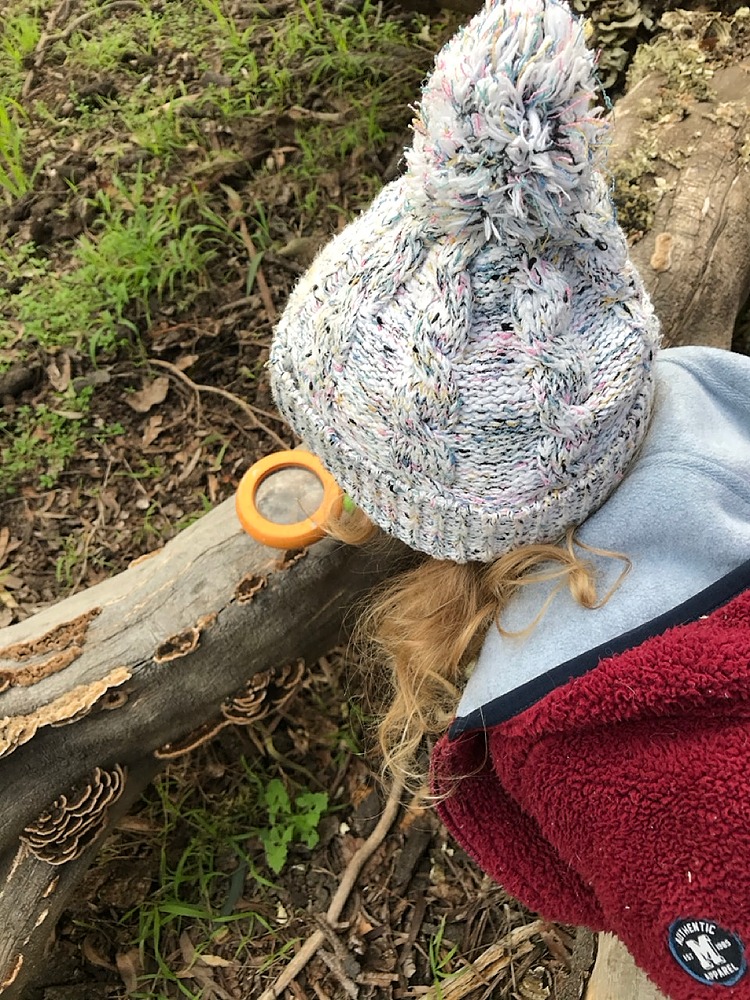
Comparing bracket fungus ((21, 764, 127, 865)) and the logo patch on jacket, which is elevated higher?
the logo patch on jacket

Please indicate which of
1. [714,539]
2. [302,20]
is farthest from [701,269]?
[302,20]

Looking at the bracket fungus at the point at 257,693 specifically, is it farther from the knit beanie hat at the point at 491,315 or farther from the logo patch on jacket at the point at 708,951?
the logo patch on jacket at the point at 708,951

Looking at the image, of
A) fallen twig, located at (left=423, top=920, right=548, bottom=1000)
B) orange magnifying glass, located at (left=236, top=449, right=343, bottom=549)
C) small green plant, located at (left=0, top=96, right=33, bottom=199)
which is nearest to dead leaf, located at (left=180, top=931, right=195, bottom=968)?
fallen twig, located at (left=423, top=920, right=548, bottom=1000)

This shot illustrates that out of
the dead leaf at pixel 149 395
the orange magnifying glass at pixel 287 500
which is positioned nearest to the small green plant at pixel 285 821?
the orange magnifying glass at pixel 287 500

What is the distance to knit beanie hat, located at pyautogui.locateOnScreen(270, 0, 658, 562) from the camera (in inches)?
36.8

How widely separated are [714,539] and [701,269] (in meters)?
0.97

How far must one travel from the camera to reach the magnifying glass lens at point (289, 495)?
1801 mm

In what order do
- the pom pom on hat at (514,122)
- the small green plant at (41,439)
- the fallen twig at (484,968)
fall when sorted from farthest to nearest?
the small green plant at (41,439), the fallen twig at (484,968), the pom pom on hat at (514,122)

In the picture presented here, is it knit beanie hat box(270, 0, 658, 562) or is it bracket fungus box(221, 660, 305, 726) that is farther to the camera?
bracket fungus box(221, 660, 305, 726)

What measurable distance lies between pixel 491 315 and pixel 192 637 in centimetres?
101

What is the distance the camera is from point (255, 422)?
8.78ft

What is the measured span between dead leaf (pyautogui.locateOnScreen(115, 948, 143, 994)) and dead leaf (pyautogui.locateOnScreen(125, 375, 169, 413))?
5.16ft

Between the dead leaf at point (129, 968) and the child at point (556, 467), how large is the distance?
4.00ft

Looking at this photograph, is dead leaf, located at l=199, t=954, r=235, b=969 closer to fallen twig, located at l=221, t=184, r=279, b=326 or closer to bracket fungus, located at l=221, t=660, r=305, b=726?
bracket fungus, located at l=221, t=660, r=305, b=726
